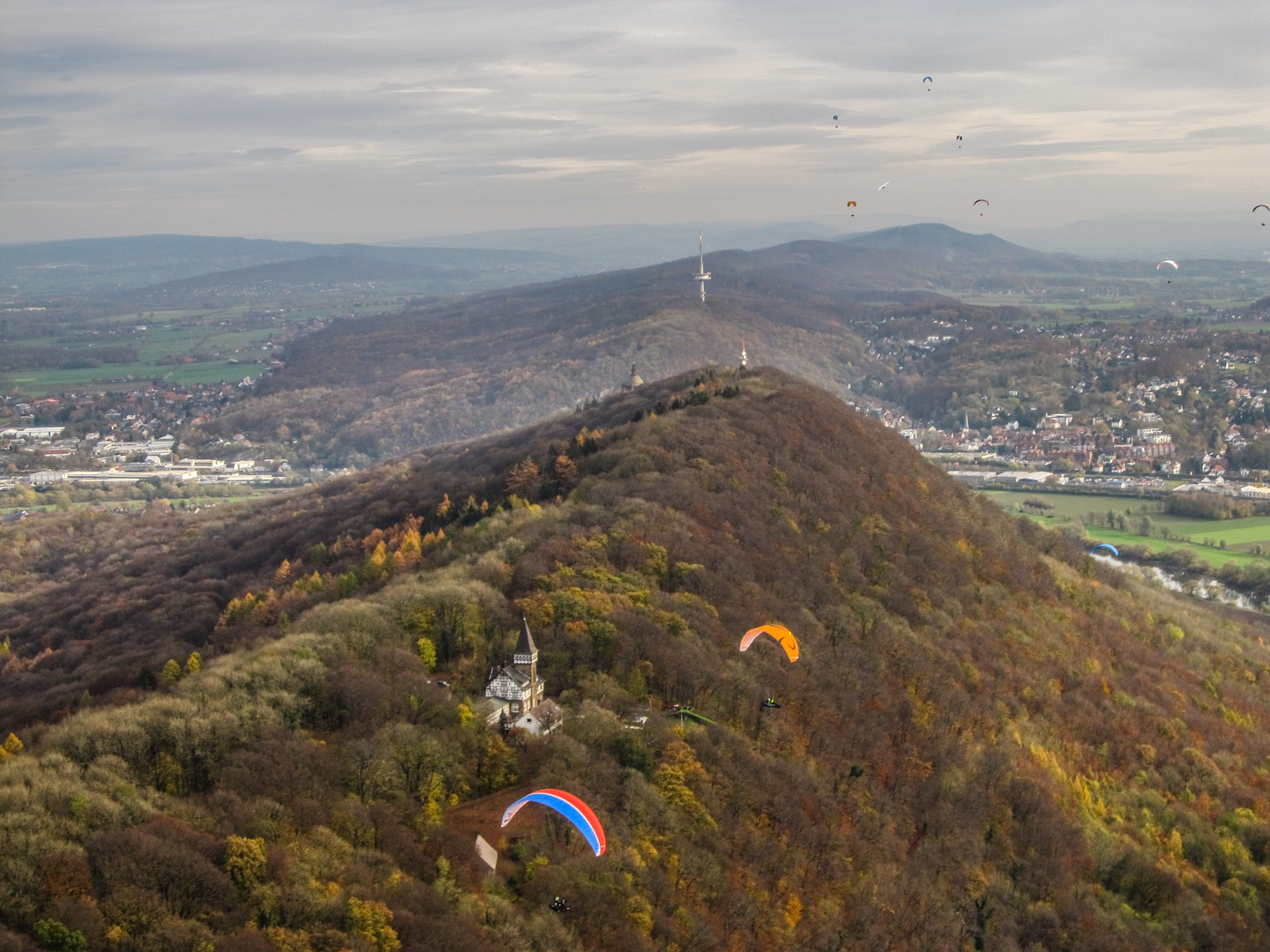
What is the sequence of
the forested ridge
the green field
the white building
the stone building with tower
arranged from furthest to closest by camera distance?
the green field < the white building < the stone building with tower < the forested ridge

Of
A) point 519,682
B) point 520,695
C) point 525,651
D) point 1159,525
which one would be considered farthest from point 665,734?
point 1159,525

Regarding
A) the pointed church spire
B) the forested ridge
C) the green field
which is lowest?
the green field

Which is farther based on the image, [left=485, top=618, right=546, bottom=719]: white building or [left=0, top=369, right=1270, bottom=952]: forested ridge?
[left=485, top=618, right=546, bottom=719]: white building

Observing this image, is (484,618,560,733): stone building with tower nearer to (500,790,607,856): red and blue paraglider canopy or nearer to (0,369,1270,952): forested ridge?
(0,369,1270,952): forested ridge

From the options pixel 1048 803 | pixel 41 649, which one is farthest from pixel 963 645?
pixel 41 649

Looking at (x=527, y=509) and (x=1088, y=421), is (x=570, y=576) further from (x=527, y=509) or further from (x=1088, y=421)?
(x=1088, y=421)

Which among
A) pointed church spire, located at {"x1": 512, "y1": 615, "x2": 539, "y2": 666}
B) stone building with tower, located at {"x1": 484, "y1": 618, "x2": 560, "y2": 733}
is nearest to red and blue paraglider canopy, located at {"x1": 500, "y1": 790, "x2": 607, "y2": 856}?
stone building with tower, located at {"x1": 484, "y1": 618, "x2": 560, "y2": 733}

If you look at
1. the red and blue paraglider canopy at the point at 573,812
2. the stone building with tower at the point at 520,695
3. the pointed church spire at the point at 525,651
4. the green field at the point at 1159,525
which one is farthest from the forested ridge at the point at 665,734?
the green field at the point at 1159,525
